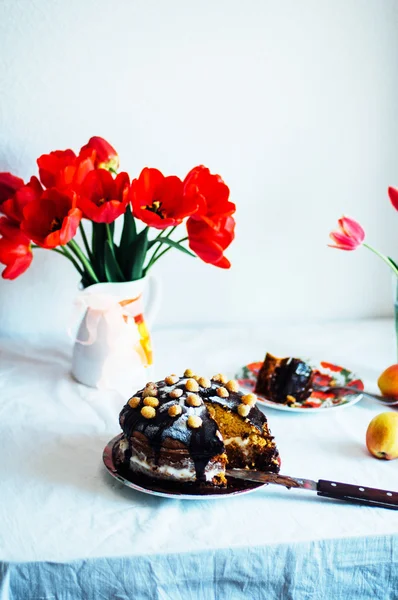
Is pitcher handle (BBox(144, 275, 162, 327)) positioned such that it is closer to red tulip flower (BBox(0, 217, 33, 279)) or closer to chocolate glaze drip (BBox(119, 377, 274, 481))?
red tulip flower (BBox(0, 217, 33, 279))

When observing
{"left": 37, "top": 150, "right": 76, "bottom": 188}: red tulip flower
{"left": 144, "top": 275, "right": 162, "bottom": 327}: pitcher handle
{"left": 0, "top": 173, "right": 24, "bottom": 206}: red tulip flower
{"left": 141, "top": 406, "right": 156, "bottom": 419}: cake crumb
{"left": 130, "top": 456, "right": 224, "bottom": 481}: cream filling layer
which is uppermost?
{"left": 37, "top": 150, "right": 76, "bottom": 188}: red tulip flower

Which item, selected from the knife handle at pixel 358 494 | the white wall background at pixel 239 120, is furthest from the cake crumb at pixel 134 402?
the white wall background at pixel 239 120

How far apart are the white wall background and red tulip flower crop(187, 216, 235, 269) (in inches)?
12.4

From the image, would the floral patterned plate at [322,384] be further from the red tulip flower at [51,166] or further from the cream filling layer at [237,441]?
the red tulip flower at [51,166]

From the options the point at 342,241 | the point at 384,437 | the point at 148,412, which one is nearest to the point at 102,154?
the point at 342,241

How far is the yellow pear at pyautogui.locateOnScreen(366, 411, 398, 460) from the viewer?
0.93 metres

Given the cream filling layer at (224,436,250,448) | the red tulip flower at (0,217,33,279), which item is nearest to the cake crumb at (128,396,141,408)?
the cream filling layer at (224,436,250,448)

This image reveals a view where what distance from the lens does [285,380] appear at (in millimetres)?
1136

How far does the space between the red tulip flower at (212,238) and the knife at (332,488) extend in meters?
0.35

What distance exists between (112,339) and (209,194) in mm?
276

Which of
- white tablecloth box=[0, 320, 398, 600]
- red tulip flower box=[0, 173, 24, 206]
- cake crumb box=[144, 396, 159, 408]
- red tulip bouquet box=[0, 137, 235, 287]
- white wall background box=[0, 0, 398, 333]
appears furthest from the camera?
white wall background box=[0, 0, 398, 333]

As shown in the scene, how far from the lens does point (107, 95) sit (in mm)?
1313

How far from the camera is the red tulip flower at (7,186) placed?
118 cm

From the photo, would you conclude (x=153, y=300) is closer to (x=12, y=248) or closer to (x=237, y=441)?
(x=12, y=248)
